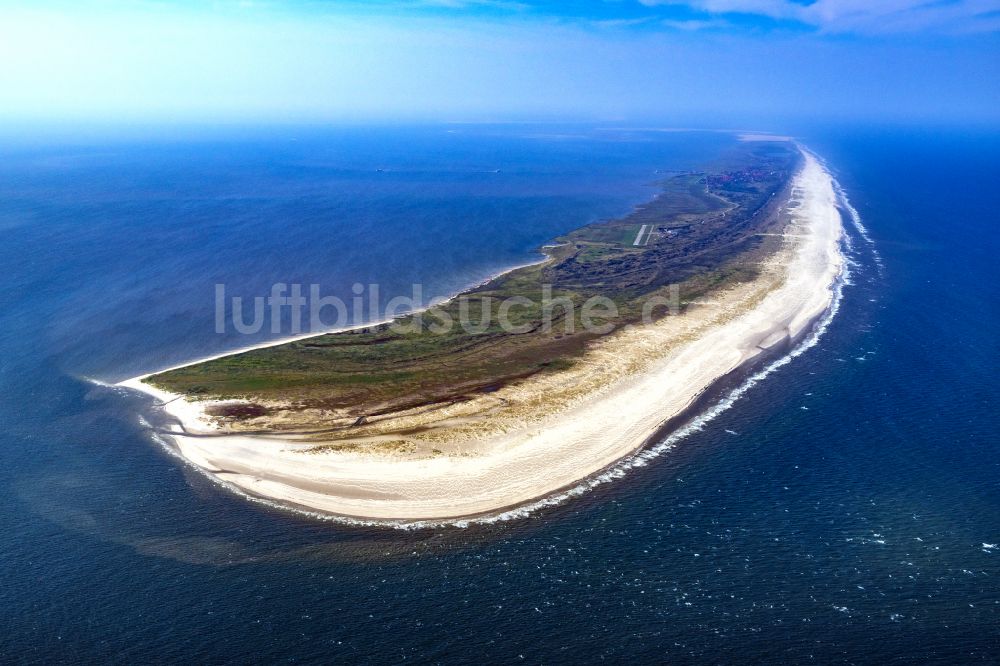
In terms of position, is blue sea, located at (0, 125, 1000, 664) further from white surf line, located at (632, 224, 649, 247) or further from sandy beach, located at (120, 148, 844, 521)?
white surf line, located at (632, 224, 649, 247)

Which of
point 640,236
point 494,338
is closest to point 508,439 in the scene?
point 494,338

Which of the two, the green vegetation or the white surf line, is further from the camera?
the white surf line

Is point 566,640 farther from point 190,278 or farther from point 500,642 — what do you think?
point 190,278

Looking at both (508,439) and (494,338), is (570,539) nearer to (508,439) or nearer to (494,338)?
(508,439)

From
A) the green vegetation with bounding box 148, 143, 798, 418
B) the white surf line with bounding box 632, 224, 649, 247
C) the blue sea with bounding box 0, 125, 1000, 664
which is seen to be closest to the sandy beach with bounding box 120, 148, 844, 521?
the blue sea with bounding box 0, 125, 1000, 664

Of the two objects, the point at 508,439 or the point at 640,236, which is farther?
the point at 640,236

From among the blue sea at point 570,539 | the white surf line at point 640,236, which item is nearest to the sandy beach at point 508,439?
the blue sea at point 570,539
